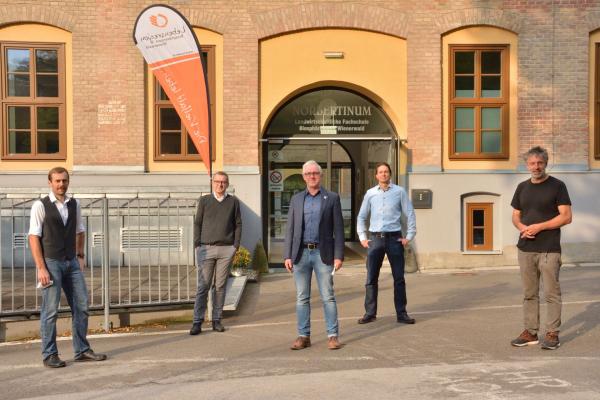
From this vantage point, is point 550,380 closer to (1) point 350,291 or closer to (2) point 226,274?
(2) point 226,274

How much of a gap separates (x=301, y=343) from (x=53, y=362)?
2.43 metres

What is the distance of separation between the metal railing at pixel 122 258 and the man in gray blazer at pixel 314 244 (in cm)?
241

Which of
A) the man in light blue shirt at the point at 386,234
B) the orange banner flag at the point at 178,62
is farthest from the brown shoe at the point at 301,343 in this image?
the orange banner flag at the point at 178,62

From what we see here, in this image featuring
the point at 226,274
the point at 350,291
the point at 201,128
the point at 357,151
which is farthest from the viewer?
the point at 357,151

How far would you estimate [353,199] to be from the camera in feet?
57.1

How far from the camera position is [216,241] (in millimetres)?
9398

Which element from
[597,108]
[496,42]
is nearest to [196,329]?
[496,42]

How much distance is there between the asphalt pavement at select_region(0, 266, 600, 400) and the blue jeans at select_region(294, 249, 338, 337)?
271mm

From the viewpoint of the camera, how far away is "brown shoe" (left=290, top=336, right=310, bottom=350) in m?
8.32

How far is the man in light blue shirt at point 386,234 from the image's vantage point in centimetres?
980

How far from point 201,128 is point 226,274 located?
218cm

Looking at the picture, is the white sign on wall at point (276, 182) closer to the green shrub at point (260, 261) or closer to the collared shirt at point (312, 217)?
the green shrub at point (260, 261)

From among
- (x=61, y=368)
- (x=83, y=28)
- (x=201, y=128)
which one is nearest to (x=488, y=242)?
(x=201, y=128)

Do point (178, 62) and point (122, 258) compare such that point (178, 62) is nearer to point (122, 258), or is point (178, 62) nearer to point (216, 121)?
point (122, 258)
